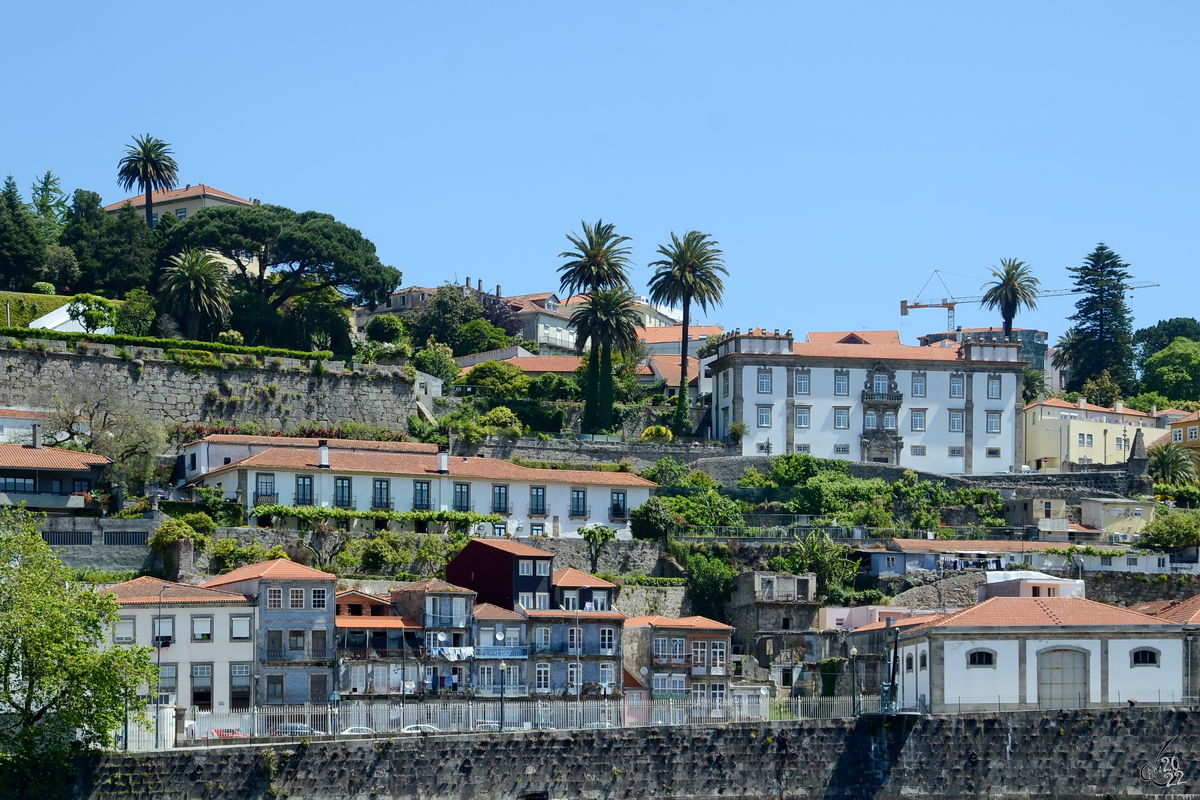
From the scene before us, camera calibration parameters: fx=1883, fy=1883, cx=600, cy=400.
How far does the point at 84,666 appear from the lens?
53938 millimetres

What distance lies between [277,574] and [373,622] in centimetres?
401

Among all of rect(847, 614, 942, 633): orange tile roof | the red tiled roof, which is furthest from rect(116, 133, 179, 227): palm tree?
rect(847, 614, 942, 633): orange tile roof

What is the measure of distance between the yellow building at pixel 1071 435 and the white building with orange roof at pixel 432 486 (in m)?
33.4

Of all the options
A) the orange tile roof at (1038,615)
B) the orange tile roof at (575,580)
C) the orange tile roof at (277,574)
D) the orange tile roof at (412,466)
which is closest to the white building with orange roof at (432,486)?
the orange tile roof at (412,466)

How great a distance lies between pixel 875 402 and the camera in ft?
334

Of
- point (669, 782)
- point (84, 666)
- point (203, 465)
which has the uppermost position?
point (203, 465)

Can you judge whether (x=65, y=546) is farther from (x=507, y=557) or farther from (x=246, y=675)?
(x=507, y=557)

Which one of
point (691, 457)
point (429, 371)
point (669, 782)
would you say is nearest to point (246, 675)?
point (669, 782)

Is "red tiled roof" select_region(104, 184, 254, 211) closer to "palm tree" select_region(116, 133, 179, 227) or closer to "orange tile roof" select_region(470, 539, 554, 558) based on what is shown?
"palm tree" select_region(116, 133, 179, 227)

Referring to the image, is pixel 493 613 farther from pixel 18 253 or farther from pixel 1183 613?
pixel 18 253

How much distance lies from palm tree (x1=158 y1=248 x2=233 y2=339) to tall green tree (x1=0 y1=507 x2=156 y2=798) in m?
44.1

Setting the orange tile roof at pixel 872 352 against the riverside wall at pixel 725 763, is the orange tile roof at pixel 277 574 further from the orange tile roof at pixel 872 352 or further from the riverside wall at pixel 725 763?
the orange tile roof at pixel 872 352

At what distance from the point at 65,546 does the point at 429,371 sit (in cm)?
3691

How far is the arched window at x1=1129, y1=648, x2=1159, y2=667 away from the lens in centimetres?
6550
